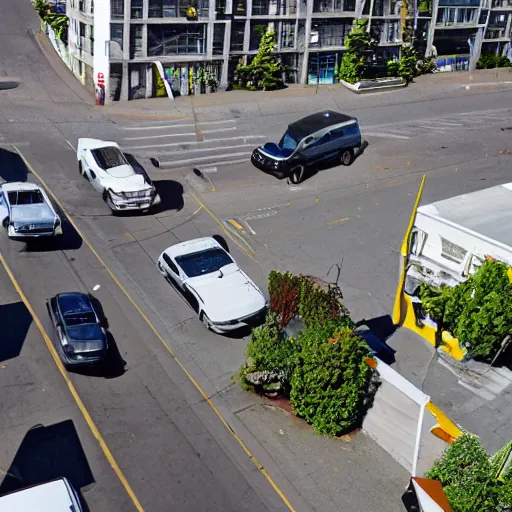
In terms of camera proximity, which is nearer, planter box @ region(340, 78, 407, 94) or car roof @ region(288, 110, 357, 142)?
car roof @ region(288, 110, 357, 142)

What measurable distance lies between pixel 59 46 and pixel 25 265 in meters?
24.2

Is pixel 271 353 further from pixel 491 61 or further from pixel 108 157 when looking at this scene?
pixel 491 61

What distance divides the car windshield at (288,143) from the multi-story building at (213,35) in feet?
35.1

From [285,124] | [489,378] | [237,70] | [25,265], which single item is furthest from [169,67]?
[489,378]

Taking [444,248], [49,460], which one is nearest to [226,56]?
[444,248]

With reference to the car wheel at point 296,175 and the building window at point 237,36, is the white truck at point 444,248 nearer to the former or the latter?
the car wheel at point 296,175

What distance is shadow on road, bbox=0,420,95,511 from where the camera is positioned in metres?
17.0

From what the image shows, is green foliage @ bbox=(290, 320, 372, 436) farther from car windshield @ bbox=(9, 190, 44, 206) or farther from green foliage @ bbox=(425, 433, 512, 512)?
car windshield @ bbox=(9, 190, 44, 206)

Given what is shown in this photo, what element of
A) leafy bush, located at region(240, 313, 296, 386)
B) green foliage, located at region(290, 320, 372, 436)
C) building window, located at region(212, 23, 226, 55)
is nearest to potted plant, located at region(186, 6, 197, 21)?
building window, located at region(212, 23, 226, 55)

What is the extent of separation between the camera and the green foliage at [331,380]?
1852cm

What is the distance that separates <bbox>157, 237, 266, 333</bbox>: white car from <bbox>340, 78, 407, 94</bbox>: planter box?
2181cm

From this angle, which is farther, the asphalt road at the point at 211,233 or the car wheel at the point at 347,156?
the car wheel at the point at 347,156

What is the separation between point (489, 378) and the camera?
71.1ft

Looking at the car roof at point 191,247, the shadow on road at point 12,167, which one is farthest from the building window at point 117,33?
the car roof at point 191,247
